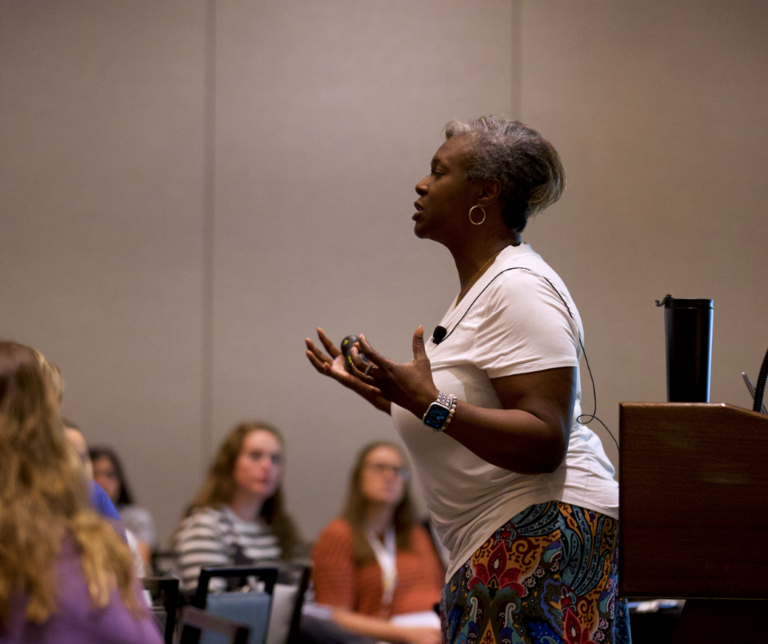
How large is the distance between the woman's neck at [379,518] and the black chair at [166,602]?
5.01ft

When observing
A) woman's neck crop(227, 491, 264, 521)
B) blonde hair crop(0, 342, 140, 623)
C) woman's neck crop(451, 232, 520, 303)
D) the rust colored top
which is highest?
woman's neck crop(451, 232, 520, 303)

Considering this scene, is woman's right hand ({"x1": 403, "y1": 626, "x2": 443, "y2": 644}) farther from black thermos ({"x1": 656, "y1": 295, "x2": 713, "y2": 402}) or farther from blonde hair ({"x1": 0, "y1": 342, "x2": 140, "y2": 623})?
blonde hair ({"x1": 0, "y1": 342, "x2": 140, "y2": 623})

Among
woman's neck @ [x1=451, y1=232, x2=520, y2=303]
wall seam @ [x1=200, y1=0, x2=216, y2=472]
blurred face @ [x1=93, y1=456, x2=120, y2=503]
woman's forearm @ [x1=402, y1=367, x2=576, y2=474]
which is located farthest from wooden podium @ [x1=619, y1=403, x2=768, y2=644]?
wall seam @ [x1=200, y1=0, x2=216, y2=472]

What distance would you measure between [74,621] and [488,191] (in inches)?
40.7

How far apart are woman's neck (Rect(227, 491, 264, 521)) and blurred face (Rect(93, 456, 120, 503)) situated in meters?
0.79

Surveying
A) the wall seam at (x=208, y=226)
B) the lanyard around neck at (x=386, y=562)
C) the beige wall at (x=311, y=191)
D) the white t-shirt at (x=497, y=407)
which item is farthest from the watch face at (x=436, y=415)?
the wall seam at (x=208, y=226)

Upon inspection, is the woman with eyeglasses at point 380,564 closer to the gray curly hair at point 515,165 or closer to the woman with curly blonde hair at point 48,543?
the gray curly hair at point 515,165

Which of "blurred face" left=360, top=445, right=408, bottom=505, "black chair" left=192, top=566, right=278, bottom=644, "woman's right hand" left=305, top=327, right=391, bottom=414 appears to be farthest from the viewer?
"blurred face" left=360, top=445, right=408, bottom=505

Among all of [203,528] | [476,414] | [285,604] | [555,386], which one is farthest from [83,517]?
[203,528]

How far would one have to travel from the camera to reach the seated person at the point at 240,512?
310cm

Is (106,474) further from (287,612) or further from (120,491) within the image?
(287,612)

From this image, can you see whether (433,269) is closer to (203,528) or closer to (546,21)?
(546,21)

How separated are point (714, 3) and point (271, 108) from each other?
2354mm

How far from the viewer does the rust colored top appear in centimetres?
315
